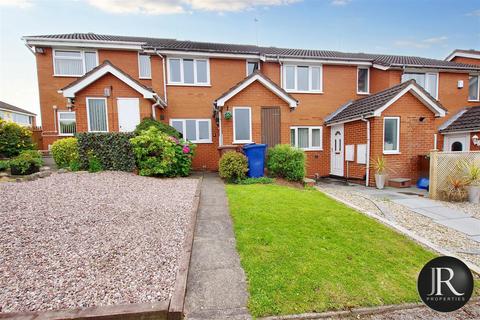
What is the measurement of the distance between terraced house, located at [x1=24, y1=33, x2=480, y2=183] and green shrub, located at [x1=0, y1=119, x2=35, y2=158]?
219 centimetres

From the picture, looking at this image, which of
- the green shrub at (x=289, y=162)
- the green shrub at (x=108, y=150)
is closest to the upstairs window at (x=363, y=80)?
the green shrub at (x=289, y=162)

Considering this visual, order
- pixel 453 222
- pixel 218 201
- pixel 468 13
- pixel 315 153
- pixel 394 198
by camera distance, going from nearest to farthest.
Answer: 1. pixel 453 222
2. pixel 218 201
3. pixel 394 198
4. pixel 468 13
5. pixel 315 153

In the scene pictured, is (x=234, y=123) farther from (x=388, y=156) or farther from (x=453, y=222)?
(x=453, y=222)

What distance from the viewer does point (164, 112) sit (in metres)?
12.6

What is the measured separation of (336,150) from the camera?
43.0 feet

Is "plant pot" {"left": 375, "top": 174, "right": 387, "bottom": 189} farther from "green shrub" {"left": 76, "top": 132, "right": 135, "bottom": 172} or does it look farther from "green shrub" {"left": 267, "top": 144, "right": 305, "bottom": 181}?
"green shrub" {"left": 76, "top": 132, "right": 135, "bottom": 172}

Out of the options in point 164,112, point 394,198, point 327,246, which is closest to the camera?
point 327,246

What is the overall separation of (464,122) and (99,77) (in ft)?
66.0

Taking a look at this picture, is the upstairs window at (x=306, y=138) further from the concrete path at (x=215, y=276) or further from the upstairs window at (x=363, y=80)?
the concrete path at (x=215, y=276)

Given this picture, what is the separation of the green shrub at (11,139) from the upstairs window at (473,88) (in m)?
27.4

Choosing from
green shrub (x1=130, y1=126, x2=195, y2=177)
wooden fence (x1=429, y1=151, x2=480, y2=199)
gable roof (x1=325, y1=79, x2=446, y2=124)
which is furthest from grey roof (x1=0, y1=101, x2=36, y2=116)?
wooden fence (x1=429, y1=151, x2=480, y2=199)

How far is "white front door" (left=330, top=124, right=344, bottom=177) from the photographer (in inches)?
499

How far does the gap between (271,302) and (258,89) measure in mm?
9803

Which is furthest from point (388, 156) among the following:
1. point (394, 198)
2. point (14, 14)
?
point (14, 14)
